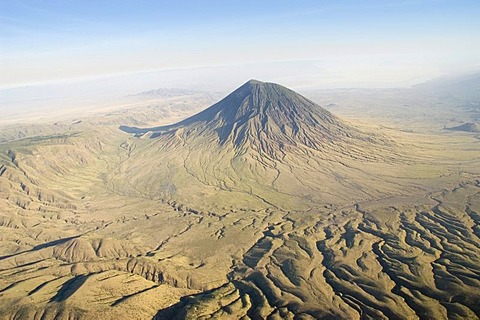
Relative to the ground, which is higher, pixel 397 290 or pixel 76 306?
pixel 76 306

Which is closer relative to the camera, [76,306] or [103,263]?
[76,306]

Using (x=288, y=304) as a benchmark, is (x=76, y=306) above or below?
above

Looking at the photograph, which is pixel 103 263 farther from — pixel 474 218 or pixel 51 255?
pixel 474 218

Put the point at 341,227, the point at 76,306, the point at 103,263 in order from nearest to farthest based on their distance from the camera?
1. the point at 76,306
2. the point at 103,263
3. the point at 341,227

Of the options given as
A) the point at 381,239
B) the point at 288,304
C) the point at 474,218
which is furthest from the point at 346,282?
the point at 474,218

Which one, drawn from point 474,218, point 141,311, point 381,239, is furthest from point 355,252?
point 141,311

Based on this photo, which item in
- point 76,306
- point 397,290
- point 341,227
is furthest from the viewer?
point 341,227

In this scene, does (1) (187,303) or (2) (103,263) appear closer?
(1) (187,303)

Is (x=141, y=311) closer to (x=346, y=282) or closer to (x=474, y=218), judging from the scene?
(x=346, y=282)

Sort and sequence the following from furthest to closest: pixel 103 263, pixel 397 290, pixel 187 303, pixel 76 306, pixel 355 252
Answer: pixel 355 252, pixel 103 263, pixel 397 290, pixel 187 303, pixel 76 306
